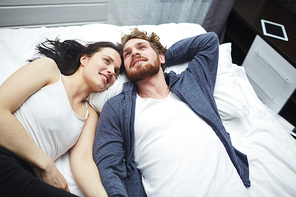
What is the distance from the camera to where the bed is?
119 cm

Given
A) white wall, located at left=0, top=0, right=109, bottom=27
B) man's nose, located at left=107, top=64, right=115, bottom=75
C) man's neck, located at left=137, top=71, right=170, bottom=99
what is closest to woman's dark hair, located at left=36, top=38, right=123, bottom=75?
man's nose, located at left=107, top=64, right=115, bottom=75

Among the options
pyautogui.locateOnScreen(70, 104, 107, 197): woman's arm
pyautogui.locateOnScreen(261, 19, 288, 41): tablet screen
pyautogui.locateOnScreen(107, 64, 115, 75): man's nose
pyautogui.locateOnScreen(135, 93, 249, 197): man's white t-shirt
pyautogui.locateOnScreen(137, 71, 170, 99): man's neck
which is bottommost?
pyautogui.locateOnScreen(70, 104, 107, 197): woman's arm

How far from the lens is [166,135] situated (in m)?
1.14

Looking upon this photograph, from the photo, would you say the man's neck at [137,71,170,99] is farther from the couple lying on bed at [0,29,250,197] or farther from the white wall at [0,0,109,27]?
the white wall at [0,0,109,27]

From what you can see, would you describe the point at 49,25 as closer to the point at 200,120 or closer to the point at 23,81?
the point at 23,81

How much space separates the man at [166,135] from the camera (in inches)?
40.9

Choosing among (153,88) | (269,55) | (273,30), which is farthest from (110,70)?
(273,30)

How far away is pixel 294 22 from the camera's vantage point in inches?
86.0

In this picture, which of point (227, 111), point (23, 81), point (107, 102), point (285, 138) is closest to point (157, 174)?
point (107, 102)

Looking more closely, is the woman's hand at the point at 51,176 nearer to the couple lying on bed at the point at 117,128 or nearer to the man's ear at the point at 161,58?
the couple lying on bed at the point at 117,128

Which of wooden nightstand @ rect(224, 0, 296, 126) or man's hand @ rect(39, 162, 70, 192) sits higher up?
wooden nightstand @ rect(224, 0, 296, 126)

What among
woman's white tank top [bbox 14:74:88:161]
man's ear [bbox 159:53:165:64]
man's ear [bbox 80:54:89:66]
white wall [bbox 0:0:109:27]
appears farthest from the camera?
white wall [bbox 0:0:109:27]

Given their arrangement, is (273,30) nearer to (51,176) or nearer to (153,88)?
(153,88)

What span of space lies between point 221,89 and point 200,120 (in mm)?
407
